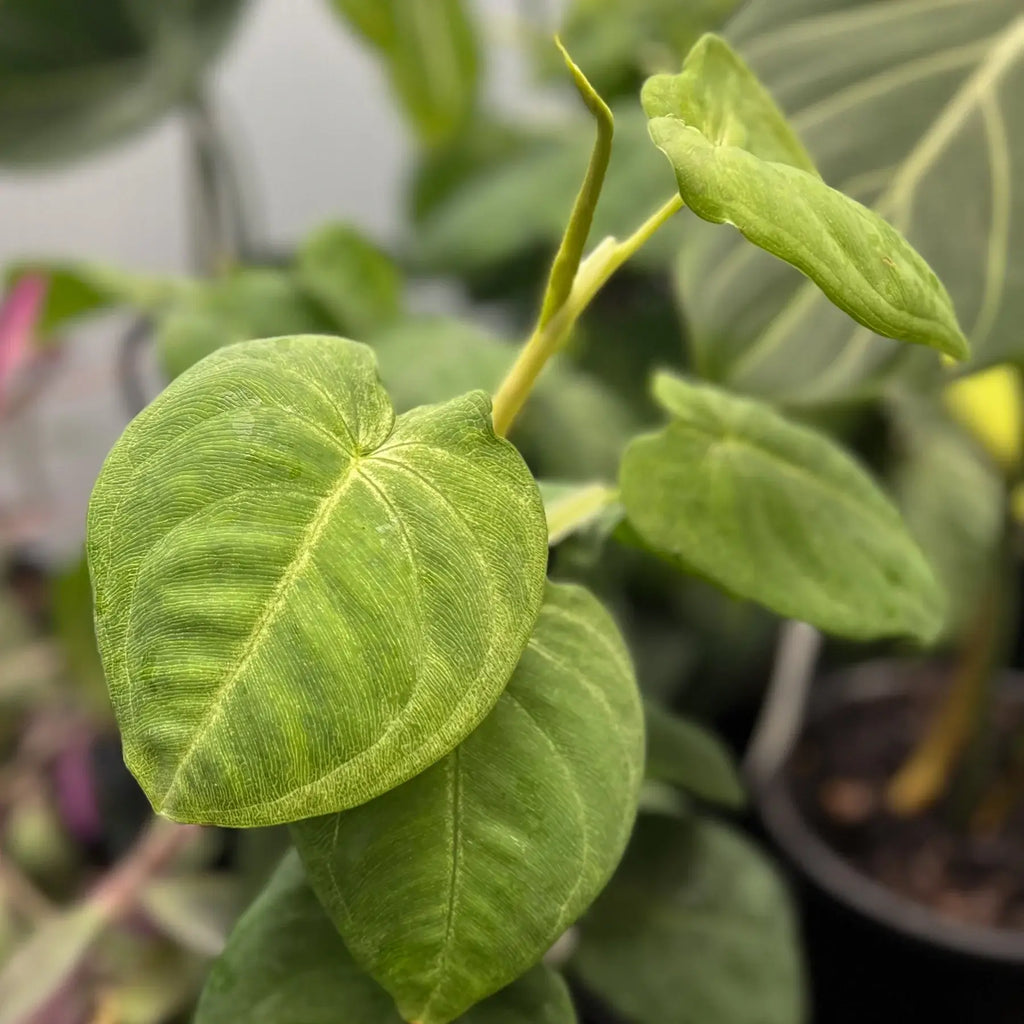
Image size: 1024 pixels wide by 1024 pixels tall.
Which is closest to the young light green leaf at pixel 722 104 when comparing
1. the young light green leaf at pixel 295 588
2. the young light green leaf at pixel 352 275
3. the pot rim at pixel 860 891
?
the young light green leaf at pixel 295 588

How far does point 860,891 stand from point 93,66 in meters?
0.96

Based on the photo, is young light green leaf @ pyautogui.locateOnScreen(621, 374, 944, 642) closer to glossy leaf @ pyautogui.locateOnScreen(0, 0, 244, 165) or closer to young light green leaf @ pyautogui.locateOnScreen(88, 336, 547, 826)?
young light green leaf @ pyautogui.locateOnScreen(88, 336, 547, 826)

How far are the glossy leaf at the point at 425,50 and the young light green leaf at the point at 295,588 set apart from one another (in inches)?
28.7

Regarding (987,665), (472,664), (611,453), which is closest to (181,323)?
(611,453)

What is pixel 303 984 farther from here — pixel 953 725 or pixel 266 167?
pixel 266 167

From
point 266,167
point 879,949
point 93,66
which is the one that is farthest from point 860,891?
point 266,167

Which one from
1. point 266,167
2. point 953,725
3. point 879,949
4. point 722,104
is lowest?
point 879,949

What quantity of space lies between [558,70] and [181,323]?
28.8 inches

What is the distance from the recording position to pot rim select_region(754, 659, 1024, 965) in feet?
2.10

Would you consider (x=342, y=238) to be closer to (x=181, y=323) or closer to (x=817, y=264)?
(x=181, y=323)

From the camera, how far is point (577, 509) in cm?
35

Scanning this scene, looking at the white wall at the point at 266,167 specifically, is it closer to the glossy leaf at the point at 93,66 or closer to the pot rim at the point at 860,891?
the glossy leaf at the point at 93,66

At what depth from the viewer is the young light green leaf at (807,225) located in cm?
22

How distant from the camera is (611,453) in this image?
714mm
